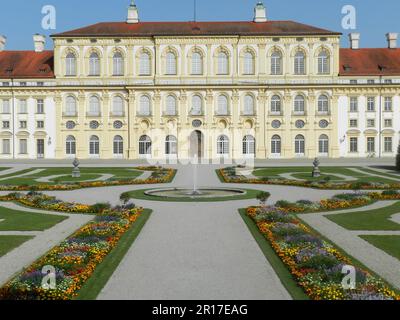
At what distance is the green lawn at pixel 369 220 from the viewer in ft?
61.5

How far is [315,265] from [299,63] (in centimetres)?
5455

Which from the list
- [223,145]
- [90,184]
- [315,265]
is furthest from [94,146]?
[315,265]

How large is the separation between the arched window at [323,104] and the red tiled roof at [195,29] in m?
7.94

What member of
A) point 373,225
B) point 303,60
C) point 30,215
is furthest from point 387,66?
point 30,215

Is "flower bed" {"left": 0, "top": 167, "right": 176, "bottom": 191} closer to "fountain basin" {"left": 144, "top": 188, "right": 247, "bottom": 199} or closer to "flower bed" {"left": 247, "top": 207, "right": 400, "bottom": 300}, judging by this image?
"fountain basin" {"left": 144, "top": 188, "right": 247, "bottom": 199}

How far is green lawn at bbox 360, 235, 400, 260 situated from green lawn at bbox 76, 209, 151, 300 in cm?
754

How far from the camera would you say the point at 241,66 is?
6412 centimetres

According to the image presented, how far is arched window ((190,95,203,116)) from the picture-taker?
64.0 meters

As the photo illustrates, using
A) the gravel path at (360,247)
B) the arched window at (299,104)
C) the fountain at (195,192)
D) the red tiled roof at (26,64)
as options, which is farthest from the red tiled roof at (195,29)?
the gravel path at (360,247)

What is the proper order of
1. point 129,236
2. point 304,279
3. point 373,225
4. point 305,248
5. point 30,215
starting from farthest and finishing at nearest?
point 30,215 < point 373,225 < point 129,236 < point 305,248 < point 304,279

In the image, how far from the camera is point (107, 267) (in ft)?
43.4

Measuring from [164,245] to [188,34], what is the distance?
5112 cm

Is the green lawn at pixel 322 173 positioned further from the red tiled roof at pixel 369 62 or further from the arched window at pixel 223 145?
the red tiled roof at pixel 369 62
